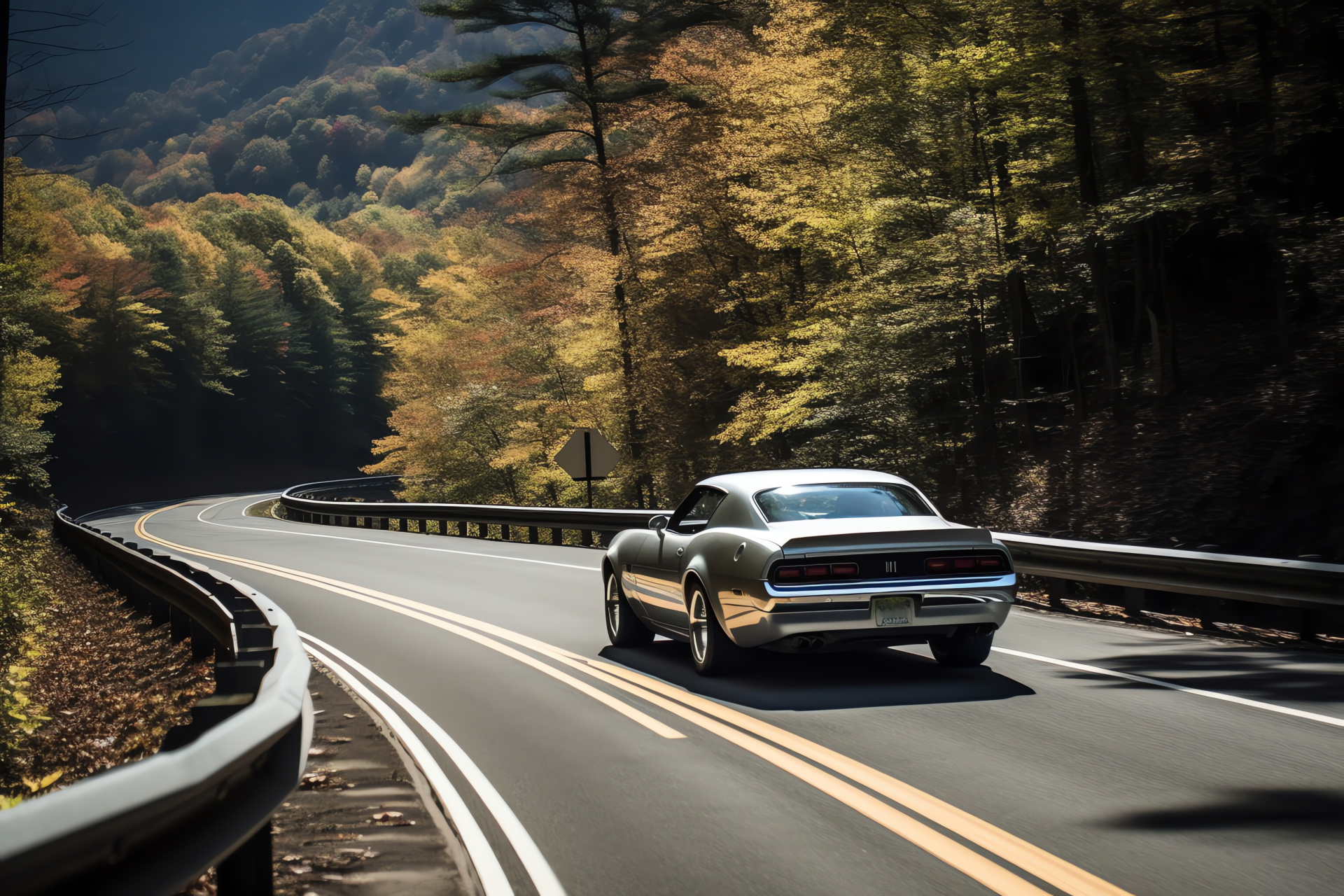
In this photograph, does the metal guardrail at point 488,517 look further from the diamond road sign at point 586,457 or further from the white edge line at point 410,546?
the white edge line at point 410,546

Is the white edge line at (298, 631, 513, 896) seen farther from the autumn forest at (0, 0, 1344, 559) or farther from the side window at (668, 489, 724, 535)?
the autumn forest at (0, 0, 1344, 559)

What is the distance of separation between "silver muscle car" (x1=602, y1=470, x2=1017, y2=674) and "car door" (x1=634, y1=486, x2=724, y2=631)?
28 mm

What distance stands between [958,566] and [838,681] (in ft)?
4.02

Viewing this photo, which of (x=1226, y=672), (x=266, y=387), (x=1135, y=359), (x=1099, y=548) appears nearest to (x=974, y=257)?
(x=1135, y=359)

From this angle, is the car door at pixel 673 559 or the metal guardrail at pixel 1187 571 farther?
the metal guardrail at pixel 1187 571

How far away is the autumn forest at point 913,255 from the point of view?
61.1 ft

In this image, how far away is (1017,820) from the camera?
17.1 ft

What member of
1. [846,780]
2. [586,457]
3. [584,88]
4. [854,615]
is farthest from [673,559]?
[584,88]

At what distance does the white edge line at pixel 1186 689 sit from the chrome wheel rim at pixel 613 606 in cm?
326

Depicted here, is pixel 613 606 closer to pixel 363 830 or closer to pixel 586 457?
pixel 363 830

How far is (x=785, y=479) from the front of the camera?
9266 millimetres

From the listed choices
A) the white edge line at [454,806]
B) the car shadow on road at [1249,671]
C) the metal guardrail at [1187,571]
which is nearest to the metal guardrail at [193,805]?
the white edge line at [454,806]

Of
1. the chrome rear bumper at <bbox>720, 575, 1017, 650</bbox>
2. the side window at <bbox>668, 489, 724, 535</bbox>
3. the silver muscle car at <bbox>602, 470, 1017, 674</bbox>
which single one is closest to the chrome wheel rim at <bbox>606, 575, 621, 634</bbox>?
the side window at <bbox>668, 489, 724, 535</bbox>

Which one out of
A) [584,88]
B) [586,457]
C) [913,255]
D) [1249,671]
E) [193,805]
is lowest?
[1249,671]
